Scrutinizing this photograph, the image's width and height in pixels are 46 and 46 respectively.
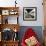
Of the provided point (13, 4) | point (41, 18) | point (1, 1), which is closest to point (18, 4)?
point (13, 4)

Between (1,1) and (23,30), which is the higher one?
(1,1)

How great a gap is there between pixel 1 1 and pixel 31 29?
1.61m

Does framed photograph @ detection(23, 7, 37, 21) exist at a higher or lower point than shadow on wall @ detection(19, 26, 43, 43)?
higher

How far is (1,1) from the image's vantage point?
19.7 ft

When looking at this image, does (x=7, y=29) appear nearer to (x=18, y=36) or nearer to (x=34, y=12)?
(x=18, y=36)

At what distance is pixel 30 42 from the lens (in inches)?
212

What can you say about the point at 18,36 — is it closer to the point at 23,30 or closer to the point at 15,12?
the point at 23,30

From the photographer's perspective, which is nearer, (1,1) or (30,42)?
(30,42)

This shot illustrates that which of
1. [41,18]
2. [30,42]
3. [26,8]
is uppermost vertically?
[26,8]

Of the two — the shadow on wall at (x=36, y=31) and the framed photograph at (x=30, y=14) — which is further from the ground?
the framed photograph at (x=30, y=14)

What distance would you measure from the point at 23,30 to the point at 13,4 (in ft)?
3.57

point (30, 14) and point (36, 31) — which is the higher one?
point (30, 14)

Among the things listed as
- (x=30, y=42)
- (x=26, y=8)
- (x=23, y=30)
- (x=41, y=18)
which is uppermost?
(x=26, y=8)

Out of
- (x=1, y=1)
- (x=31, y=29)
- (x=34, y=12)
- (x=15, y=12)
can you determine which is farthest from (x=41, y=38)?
(x=1, y=1)
